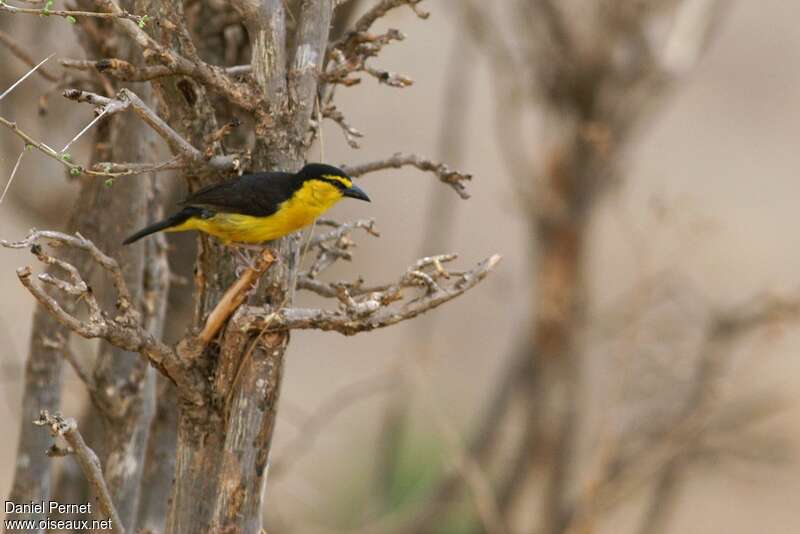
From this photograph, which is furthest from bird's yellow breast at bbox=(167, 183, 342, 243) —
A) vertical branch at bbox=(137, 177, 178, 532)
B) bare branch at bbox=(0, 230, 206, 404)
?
vertical branch at bbox=(137, 177, 178, 532)

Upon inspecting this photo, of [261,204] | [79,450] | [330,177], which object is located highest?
[330,177]

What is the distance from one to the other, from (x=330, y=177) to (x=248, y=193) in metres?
0.36

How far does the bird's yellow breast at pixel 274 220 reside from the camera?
118 inches

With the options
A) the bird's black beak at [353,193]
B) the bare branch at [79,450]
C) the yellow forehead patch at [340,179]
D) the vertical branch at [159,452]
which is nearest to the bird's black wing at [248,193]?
the yellow forehead patch at [340,179]

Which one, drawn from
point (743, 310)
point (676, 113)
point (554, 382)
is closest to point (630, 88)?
point (743, 310)

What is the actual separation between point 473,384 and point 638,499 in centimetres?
268

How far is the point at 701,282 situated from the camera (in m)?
12.7

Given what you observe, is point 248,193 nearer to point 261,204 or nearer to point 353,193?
point 261,204

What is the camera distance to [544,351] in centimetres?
799

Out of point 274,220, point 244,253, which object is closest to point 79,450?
point 244,253

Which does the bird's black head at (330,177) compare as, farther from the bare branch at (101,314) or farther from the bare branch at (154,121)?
the bare branch at (101,314)

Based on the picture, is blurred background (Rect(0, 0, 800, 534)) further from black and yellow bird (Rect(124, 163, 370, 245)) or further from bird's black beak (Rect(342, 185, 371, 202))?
black and yellow bird (Rect(124, 163, 370, 245))

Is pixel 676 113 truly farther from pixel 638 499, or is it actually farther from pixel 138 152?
pixel 138 152

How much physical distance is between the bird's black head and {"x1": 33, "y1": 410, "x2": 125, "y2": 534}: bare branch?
815mm
